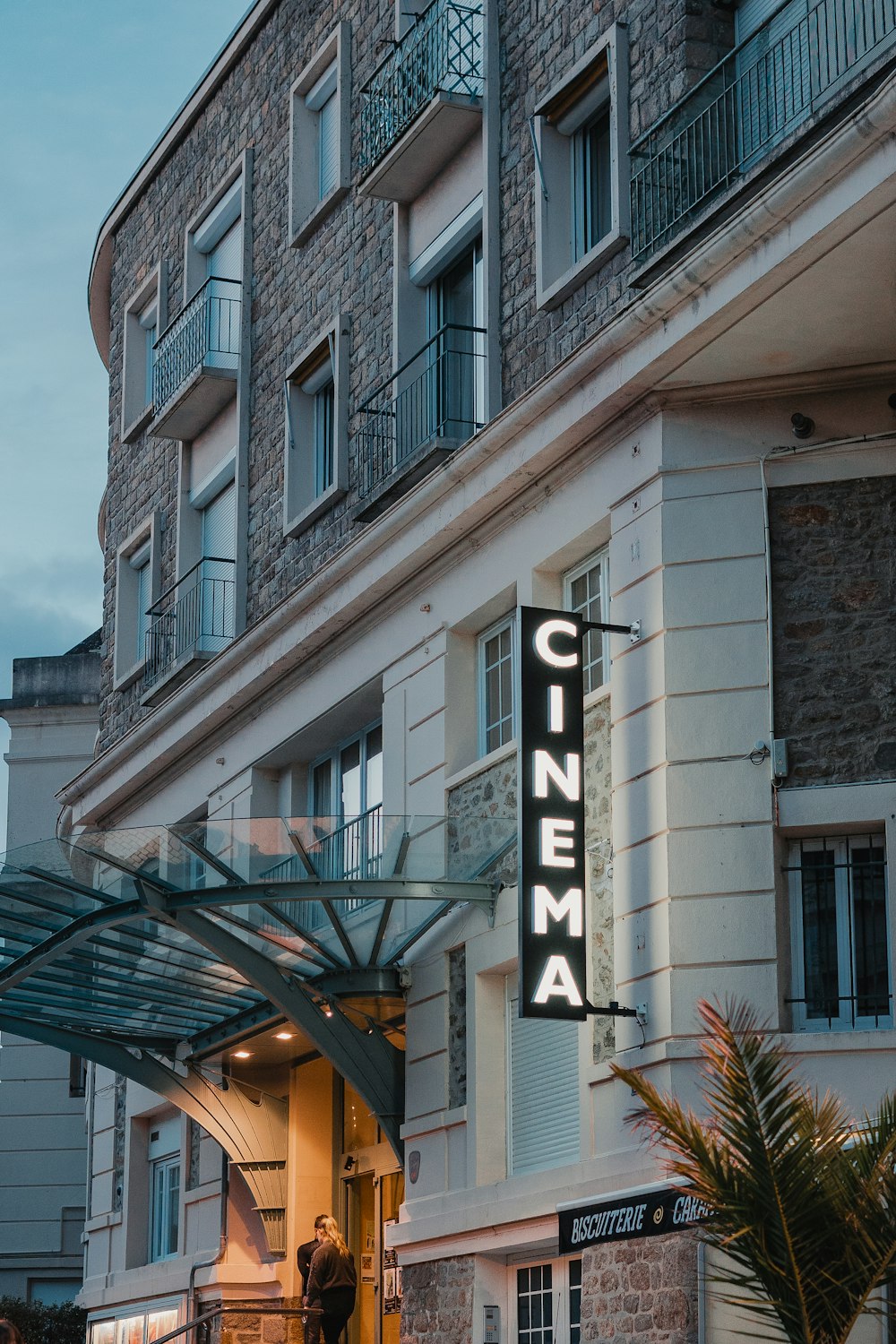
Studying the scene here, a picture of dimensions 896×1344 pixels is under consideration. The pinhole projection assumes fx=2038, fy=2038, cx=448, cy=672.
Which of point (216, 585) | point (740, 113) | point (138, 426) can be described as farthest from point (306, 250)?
point (740, 113)

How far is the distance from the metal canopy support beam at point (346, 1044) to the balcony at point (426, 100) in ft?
26.1

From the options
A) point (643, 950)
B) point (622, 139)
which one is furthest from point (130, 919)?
point (622, 139)

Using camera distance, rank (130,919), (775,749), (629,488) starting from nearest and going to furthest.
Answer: (775,749) → (629,488) → (130,919)

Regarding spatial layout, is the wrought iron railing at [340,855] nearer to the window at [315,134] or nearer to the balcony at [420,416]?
the balcony at [420,416]

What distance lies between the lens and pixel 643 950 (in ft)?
48.9

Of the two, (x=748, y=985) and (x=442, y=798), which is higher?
(x=442, y=798)

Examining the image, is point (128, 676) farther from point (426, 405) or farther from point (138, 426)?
point (426, 405)

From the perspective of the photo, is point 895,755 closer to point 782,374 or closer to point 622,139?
point 782,374

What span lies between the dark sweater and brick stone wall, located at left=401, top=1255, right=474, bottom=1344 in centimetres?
146

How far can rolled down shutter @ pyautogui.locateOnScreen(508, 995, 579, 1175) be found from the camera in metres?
16.1

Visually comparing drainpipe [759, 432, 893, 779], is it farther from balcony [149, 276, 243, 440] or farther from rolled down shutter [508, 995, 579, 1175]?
balcony [149, 276, 243, 440]

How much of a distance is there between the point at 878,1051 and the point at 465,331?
9.13 meters

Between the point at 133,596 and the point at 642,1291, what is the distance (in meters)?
16.2

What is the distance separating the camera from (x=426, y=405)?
66.2 feet
